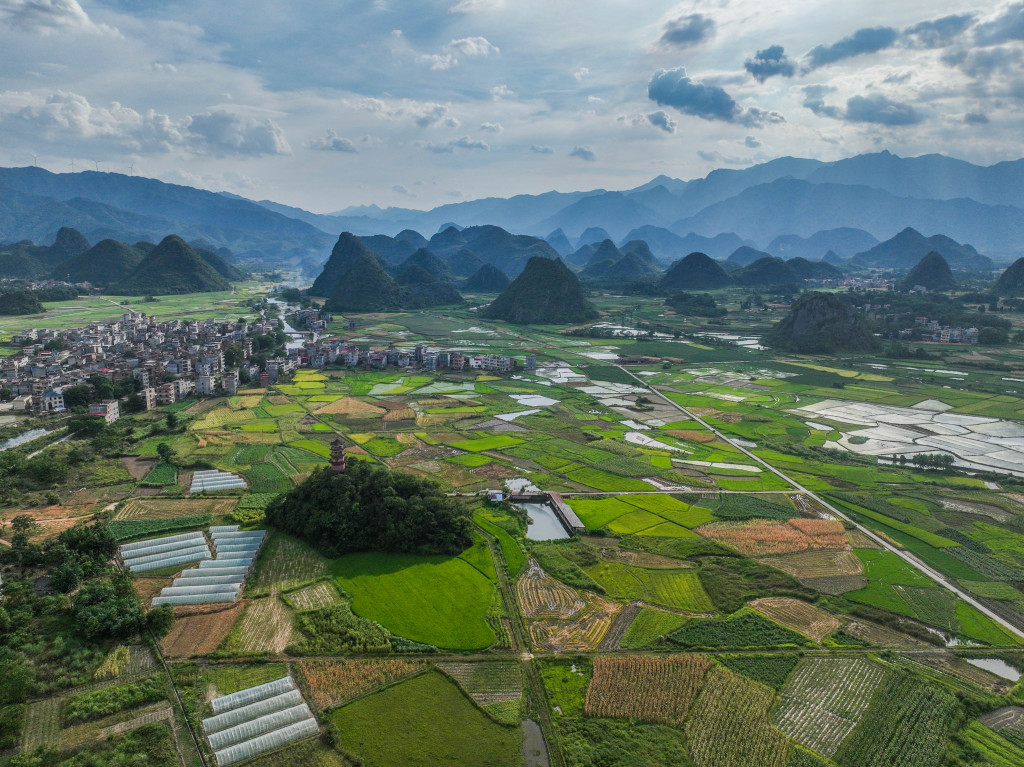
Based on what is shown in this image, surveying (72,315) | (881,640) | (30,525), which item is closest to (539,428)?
(881,640)

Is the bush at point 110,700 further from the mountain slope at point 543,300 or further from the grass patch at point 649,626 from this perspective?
the mountain slope at point 543,300

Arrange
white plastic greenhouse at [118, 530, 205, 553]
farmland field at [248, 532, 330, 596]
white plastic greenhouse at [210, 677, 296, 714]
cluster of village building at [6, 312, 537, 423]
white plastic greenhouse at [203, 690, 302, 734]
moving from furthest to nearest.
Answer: cluster of village building at [6, 312, 537, 423] → white plastic greenhouse at [118, 530, 205, 553] → farmland field at [248, 532, 330, 596] → white plastic greenhouse at [210, 677, 296, 714] → white plastic greenhouse at [203, 690, 302, 734]

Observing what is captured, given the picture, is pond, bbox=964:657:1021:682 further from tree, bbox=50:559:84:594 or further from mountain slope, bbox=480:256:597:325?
mountain slope, bbox=480:256:597:325

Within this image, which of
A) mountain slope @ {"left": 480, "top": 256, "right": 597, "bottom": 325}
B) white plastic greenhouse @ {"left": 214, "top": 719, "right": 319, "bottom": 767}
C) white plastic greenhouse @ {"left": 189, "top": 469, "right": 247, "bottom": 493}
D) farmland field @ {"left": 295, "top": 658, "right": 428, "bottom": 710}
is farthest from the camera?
mountain slope @ {"left": 480, "top": 256, "right": 597, "bottom": 325}

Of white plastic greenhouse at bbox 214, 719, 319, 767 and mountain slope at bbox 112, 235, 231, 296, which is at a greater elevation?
mountain slope at bbox 112, 235, 231, 296

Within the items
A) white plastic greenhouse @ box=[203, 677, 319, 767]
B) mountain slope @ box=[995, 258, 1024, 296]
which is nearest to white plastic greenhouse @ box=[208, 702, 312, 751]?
white plastic greenhouse @ box=[203, 677, 319, 767]

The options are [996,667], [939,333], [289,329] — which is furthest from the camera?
[289,329]

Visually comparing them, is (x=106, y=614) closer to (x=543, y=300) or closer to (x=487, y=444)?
(x=487, y=444)


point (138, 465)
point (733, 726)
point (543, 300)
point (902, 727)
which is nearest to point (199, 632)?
point (733, 726)
